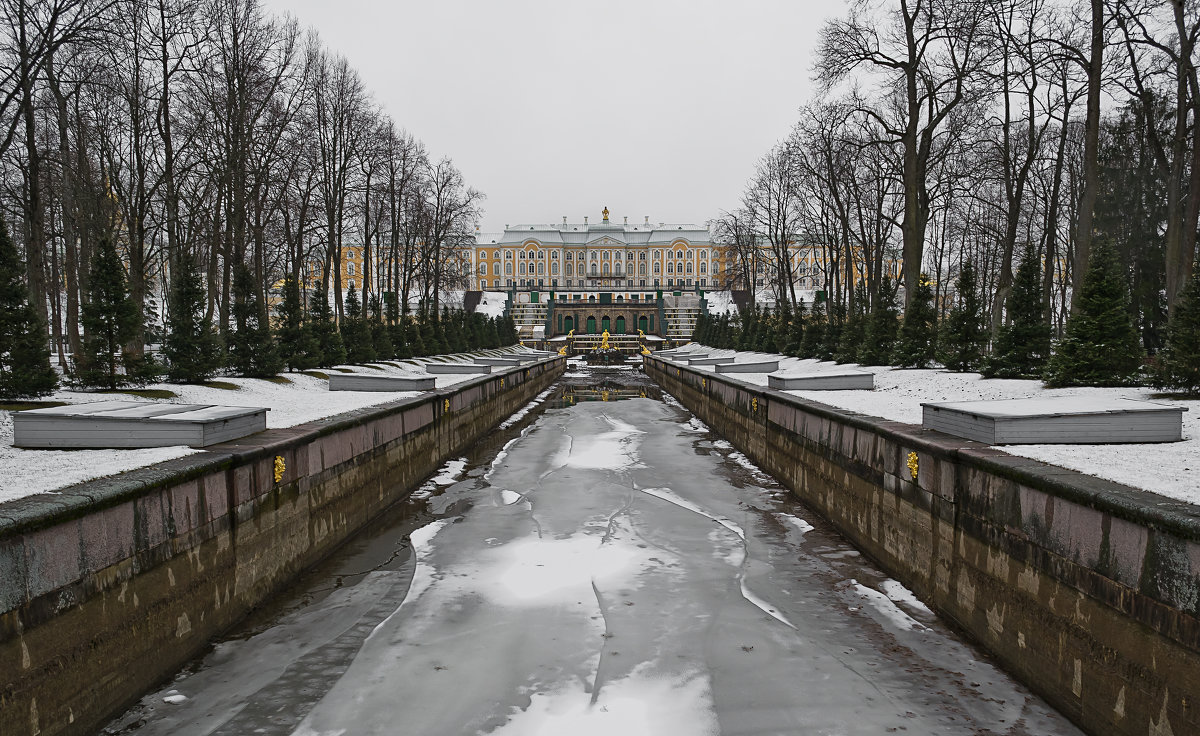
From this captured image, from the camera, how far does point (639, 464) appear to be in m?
16.0

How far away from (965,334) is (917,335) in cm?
251

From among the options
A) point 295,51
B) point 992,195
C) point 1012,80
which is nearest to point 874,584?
point 1012,80

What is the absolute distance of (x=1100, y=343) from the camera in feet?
44.7

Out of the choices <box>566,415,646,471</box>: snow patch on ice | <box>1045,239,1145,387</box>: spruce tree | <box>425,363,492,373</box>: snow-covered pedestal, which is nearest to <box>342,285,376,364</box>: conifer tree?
<box>425,363,492,373</box>: snow-covered pedestal

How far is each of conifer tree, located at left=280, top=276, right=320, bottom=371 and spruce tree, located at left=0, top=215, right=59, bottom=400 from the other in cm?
1042

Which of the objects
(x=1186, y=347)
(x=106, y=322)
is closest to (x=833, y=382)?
(x=1186, y=347)

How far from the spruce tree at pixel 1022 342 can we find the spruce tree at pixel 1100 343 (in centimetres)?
247

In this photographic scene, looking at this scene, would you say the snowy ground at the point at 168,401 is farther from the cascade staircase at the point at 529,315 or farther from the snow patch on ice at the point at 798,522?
the cascade staircase at the point at 529,315

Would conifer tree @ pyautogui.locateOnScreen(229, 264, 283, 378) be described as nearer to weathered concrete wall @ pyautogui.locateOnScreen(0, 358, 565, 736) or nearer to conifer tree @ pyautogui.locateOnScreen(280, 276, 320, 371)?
conifer tree @ pyautogui.locateOnScreen(280, 276, 320, 371)

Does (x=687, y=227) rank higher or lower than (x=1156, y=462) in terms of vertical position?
higher

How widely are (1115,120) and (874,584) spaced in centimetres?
3098

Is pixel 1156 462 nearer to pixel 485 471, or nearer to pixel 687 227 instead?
pixel 485 471

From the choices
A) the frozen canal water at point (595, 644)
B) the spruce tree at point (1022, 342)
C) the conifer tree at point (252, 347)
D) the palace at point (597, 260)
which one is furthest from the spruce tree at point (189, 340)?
the palace at point (597, 260)

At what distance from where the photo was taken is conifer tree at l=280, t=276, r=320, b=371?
73.5 ft
